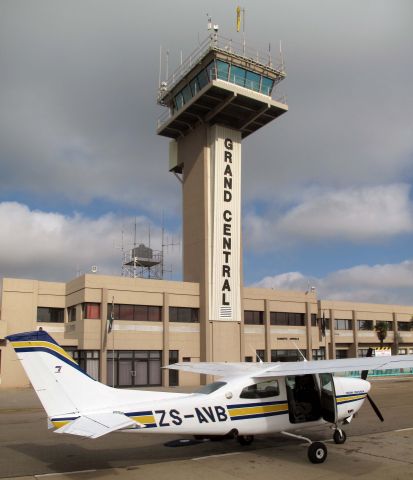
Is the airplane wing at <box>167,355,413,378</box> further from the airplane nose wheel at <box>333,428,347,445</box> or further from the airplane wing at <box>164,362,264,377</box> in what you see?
the airplane nose wheel at <box>333,428,347,445</box>

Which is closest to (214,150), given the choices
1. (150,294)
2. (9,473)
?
(150,294)

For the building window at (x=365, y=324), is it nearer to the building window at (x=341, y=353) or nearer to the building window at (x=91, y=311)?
the building window at (x=341, y=353)

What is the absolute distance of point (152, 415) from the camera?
11.5 meters

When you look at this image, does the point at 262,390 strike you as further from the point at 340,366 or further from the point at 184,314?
the point at 184,314

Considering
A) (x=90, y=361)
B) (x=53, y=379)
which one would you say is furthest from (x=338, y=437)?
(x=90, y=361)

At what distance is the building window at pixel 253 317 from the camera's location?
47812 millimetres

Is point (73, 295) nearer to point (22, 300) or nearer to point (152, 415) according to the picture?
point (22, 300)

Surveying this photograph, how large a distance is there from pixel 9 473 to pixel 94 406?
2.62 meters

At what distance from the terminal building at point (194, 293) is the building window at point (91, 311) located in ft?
0.28

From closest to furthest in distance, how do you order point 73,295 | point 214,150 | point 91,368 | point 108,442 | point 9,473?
point 9,473
point 108,442
point 91,368
point 73,295
point 214,150

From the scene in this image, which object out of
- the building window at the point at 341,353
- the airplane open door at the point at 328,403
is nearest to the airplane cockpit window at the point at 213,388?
the airplane open door at the point at 328,403

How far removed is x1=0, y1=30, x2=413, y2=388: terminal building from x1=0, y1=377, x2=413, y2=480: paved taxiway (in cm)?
2266

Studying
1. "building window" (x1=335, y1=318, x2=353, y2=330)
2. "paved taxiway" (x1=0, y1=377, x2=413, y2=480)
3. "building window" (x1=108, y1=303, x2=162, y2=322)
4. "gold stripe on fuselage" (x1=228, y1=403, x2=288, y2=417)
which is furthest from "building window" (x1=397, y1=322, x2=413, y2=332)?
"gold stripe on fuselage" (x1=228, y1=403, x2=288, y2=417)

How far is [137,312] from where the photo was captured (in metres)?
41.8
